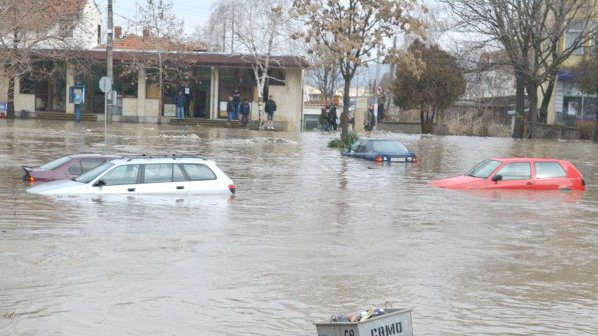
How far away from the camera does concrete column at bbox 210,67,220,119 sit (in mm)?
60000

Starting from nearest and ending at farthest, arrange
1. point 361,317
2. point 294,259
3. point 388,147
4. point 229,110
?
point 361,317 < point 294,259 < point 388,147 < point 229,110

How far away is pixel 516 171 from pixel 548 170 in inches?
36.9

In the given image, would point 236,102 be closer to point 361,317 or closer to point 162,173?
point 162,173

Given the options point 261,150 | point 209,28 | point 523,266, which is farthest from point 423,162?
point 209,28

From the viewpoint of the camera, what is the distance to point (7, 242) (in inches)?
610

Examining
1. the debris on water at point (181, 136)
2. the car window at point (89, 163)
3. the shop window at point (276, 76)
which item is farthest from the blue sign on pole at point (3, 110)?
the car window at point (89, 163)

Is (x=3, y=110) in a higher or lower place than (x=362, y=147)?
higher

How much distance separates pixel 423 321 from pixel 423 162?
23726 millimetres

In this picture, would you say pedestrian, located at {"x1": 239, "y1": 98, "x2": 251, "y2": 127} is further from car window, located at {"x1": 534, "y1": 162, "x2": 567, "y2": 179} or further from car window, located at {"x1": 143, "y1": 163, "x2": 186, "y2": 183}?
car window, located at {"x1": 143, "y1": 163, "x2": 186, "y2": 183}

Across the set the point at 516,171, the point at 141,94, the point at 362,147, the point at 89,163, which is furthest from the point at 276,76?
the point at 89,163

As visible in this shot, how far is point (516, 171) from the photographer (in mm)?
25250

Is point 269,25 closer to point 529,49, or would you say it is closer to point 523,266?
point 529,49

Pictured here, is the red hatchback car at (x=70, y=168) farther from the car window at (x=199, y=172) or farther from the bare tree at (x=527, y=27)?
the bare tree at (x=527, y=27)

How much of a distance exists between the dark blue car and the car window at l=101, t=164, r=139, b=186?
15162mm
